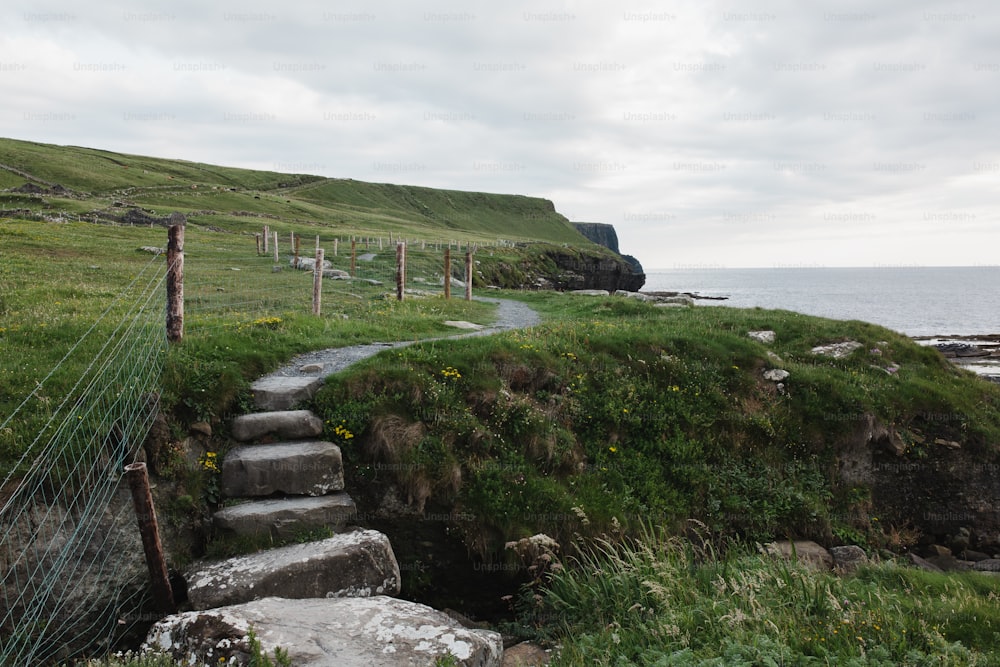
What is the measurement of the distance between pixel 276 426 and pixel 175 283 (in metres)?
4.03

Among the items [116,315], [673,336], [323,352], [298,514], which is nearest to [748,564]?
[298,514]

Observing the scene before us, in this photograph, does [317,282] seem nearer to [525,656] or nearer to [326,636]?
[326,636]

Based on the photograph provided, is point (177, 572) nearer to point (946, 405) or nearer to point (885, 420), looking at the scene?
point (885, 420)

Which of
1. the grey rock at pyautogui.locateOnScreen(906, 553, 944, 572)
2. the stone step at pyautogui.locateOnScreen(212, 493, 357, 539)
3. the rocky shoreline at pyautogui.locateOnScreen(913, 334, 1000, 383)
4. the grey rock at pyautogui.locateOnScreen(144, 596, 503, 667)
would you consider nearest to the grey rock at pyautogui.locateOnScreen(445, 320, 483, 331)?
the stone step at pyautogui.locateOnScreen(212, 493, 357, 539)

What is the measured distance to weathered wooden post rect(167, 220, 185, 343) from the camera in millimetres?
11289

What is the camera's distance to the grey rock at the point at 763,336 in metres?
17.8

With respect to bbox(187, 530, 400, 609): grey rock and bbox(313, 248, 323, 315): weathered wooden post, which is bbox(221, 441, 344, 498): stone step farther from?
bbox(313, 248, 323, 315): weathered wooden post

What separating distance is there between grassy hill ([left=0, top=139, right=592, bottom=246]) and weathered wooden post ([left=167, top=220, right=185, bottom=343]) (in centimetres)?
4876

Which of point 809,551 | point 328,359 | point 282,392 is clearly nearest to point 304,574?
point 282,392

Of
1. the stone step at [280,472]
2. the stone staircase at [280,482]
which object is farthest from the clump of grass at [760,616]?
the stone step at [280,472]

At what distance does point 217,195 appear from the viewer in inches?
3642

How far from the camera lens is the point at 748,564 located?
8.27 meters

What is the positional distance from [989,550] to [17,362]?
19918mm

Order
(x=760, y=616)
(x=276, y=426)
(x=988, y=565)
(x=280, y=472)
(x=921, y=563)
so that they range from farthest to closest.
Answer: (x=988, y=565)
(x=921, y=563)
(x=276, y=426)
(x=280, y=472)
(x=760, y=616)
